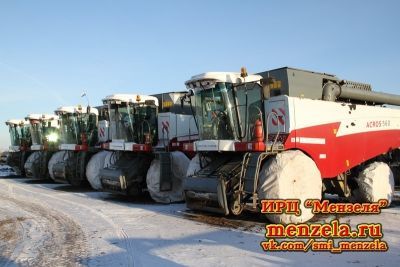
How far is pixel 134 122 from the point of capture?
479 inches

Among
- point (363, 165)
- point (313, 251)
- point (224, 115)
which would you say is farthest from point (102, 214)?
point (363, 165)

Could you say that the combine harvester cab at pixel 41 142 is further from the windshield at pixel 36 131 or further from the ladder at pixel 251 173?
the ladder at pixel 251 173

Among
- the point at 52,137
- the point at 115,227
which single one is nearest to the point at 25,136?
the point at 52,137

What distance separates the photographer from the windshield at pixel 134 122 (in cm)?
1209

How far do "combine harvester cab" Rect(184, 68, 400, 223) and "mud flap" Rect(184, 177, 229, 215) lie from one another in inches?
0.7

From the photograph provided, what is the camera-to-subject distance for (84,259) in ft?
18.3

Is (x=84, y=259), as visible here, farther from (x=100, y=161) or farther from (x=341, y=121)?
(x=100, y=161)

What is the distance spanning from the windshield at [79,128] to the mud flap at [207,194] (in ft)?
24.3

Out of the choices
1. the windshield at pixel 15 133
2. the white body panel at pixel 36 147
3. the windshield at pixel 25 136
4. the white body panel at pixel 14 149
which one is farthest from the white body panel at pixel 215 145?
the windshield at pixel 15 133

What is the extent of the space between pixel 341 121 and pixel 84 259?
241 inches

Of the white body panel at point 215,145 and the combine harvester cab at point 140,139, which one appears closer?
the white body panel at point 215,145

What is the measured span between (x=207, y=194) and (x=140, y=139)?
4456mm

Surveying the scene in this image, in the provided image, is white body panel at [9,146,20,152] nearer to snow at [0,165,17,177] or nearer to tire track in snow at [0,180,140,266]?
snow at [0,165,17,177]

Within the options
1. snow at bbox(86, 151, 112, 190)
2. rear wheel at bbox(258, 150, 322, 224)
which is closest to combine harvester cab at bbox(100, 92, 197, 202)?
snow at bbox(86, 151, 112, 190)
